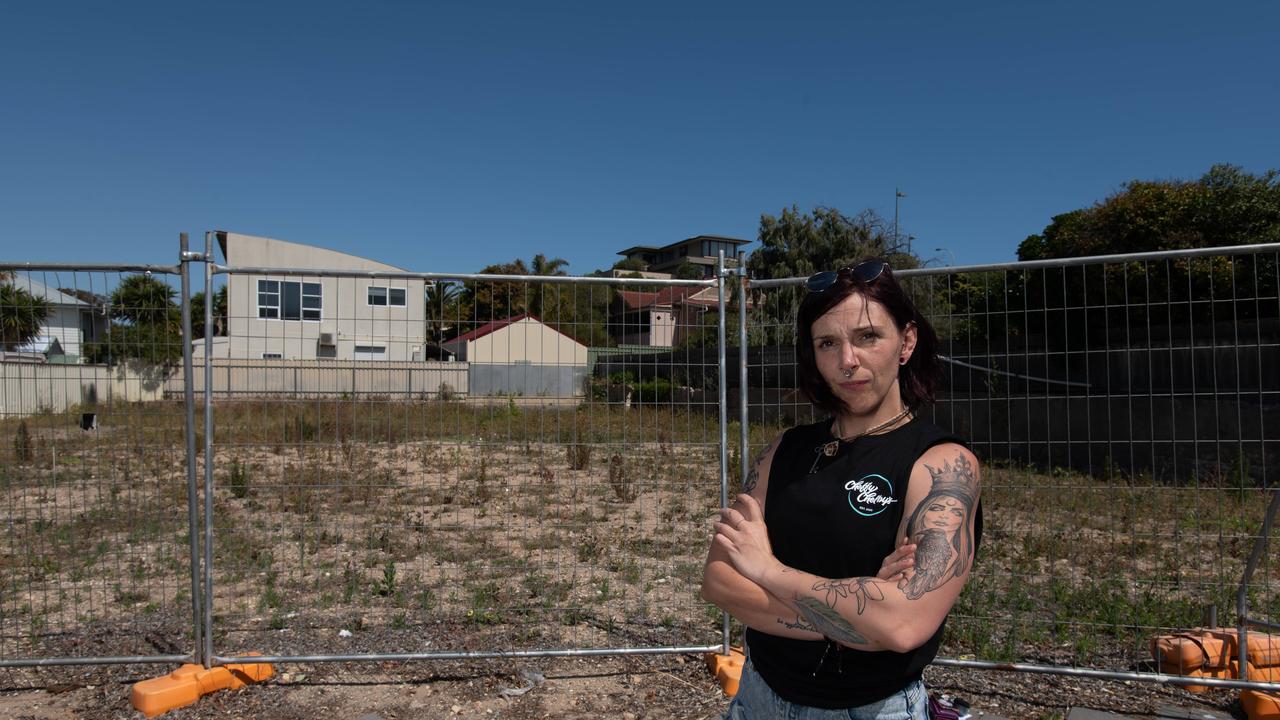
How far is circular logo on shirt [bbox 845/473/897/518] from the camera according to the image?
70.9 inches

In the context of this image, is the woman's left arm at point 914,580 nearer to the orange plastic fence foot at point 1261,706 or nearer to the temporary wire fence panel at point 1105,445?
the temporary wire fence panel at point 1105,445

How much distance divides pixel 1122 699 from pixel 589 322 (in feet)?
11.4

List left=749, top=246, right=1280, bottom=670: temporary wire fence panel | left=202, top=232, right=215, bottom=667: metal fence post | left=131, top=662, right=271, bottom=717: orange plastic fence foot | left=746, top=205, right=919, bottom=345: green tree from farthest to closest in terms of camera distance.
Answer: left=746, top=205, right=919, bottom=345: green tree → left=749, top=246, right=1280, bottom=670: temporary wire fence panel → left=202, top=232, right=215, bottom=667: metal fence post → left=131, top=662, right=271, bottom=717: orange plastic fence foot

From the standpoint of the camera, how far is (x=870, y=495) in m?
1.82

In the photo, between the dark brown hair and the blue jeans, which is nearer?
the blue jeans

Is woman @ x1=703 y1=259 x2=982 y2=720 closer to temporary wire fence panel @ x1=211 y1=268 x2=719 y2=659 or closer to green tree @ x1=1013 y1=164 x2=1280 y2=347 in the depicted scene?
temporary wire fence panel @ x1=211 y1=268 x2=719 y2=659

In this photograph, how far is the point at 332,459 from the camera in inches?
214

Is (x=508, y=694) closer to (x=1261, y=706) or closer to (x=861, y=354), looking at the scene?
(x=861, y=354)

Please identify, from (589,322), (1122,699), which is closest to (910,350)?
(589,322)

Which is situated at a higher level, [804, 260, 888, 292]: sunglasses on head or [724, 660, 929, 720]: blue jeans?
[804, 260, 888, 292]: sunglasses on head

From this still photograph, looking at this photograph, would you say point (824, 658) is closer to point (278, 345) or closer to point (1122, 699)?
point (1122, 699)

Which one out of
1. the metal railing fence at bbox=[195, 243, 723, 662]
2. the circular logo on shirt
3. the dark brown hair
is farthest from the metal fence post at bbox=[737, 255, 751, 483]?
the circular logo on shirt

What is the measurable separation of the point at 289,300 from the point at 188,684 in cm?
210

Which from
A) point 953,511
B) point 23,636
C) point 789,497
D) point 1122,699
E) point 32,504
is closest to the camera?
point 953,511
